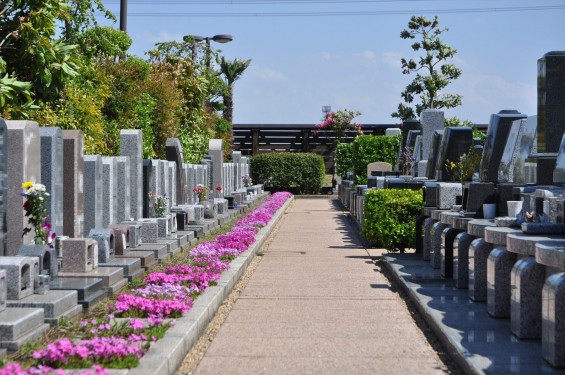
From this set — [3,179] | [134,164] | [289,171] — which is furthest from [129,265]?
[289,171]

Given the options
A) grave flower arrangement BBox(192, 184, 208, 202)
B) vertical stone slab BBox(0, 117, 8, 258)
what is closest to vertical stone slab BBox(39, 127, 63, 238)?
vertical stone slab BBox(0, 117, 8, 258)

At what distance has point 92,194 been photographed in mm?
12961

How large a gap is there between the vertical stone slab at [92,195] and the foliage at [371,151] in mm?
23661

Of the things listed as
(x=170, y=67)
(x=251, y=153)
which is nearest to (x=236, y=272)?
(x=170, y=67)

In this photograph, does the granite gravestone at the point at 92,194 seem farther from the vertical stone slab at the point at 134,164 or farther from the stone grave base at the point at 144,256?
the vertical stone slab at the point at 134,164

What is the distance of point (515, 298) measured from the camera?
25.1 feet


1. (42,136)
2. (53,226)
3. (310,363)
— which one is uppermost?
(42,136)

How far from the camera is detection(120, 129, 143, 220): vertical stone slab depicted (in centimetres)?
1545

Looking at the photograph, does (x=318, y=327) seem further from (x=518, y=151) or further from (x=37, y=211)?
(x=518, y=151)

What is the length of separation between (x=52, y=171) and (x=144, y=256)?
1.86m

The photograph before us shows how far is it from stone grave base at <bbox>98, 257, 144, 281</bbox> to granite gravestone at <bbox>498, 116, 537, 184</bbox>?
4.95 metres

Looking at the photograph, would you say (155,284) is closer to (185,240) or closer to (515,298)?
(515,298)

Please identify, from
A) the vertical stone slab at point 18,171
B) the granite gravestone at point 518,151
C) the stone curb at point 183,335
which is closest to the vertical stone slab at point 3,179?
the vertical stone slab at point 18,171

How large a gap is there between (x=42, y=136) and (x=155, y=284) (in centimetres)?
257
